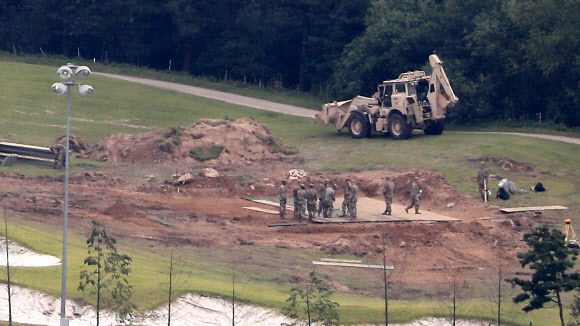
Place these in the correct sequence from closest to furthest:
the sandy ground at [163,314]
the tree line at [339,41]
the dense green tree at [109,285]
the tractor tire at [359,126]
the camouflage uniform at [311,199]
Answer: the dense green tree at [109,285], the sandy ground at [163,314], the camouflage uniform at [311,199], the tractor tire at [359,126], the tree line at [339,41]

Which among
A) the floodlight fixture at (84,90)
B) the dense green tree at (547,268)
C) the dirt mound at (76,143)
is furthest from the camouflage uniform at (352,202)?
the dirt mound at (76,143)

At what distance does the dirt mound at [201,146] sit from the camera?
48.7 metres

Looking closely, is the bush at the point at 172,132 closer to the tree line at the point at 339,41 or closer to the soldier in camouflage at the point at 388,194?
the soldier in camouflage at the point at 388,194

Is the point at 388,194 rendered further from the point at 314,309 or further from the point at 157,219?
the point at 314,309

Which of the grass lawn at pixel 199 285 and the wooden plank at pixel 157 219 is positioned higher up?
the grass lawn at pixel 199 285

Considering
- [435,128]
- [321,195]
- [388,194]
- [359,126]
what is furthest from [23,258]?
[435,128]

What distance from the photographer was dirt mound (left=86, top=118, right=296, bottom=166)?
4865 cm

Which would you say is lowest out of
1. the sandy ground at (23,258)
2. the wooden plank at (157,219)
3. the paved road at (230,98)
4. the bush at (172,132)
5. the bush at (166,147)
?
the wooden plank at (157,219)

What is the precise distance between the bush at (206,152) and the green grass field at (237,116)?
4.37 metres

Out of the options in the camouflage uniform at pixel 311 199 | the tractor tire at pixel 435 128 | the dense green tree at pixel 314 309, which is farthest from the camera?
the tractor tire at pixel 435 128

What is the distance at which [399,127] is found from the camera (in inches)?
2079

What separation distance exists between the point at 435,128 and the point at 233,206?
55.6ft

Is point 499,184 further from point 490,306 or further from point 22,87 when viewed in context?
point 22,87

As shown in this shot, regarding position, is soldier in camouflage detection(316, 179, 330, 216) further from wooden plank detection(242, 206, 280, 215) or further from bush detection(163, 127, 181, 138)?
bush detection(163, 127, 181, 138)
